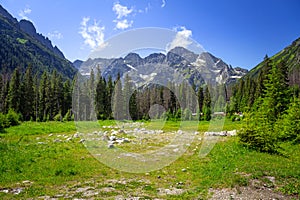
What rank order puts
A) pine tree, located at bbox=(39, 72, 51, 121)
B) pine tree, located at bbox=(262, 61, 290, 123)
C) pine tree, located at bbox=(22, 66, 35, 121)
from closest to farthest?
pine tree, located at bbox=(262, 61, 290, 123)
pine tree, located at bbox=(22, 66, 35, 121)
pine tree, located at bbox=(39, 72, 51, 121)

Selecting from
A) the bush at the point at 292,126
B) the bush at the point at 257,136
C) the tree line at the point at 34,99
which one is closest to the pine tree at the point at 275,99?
the bush at the point at 292,126

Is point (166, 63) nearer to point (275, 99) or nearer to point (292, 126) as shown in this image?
point (292, 126)

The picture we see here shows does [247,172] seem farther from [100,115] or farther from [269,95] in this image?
[100,115]

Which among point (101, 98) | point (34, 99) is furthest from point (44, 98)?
point (101, 98)

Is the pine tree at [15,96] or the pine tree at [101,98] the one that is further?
the pine tree at [101,98]

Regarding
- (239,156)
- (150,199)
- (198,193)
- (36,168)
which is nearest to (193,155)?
(239,156)

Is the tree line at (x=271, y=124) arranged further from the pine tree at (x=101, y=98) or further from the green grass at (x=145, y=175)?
the pine tree at (x=101, y=98)

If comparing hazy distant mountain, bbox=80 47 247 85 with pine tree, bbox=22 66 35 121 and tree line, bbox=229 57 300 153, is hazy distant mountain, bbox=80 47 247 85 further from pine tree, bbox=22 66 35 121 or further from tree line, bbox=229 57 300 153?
pine tree, bbox=22 66 35 121

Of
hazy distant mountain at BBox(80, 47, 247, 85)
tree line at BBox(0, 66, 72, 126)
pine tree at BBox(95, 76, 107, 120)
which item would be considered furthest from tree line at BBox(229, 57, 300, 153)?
tree line at BBox(0, 66, 72, 126)

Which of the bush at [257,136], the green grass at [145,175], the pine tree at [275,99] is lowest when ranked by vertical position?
the green grass at [145,175]

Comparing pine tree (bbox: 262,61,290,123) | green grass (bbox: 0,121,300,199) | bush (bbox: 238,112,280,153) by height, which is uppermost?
pine tree (bbox: 262,61,290,123)

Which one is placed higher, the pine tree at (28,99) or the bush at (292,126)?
the pine tree at (28,99)

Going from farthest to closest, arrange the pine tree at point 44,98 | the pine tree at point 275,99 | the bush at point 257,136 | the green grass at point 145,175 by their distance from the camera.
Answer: the pine tree at point 44,98
the pine tree at point 275,99
the bush at point 257,136
the green grass at point 145,175

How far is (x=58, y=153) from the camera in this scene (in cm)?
1748
